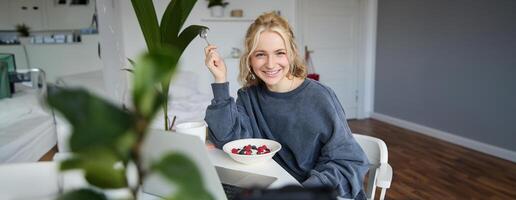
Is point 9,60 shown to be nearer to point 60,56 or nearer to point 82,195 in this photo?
point 60,56

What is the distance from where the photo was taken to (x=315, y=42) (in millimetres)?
4613

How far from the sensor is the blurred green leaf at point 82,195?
0.27 metres

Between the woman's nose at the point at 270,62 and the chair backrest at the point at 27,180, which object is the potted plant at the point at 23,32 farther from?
the woman's nose at the point at 270,62

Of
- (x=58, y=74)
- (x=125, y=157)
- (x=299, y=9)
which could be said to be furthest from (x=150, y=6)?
(x=299, y=9)

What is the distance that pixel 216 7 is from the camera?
12.4 ft

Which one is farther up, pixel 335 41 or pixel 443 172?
pixel 335 41

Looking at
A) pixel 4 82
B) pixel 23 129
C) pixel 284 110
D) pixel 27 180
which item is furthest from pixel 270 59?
pixel 4 82

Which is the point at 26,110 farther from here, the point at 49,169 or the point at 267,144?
the point at 267,144

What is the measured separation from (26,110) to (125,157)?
2.40 m

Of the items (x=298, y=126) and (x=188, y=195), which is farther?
(x=298, y=126)

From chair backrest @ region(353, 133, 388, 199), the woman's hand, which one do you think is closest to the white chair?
chair backrest @ region(353, 133, 388, 199)

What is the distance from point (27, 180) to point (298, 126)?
0.80m

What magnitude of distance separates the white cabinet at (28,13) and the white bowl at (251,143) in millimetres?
1964

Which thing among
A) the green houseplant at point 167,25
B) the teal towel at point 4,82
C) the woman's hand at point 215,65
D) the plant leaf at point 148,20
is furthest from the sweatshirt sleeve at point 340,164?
the teal towel at point 4,82
